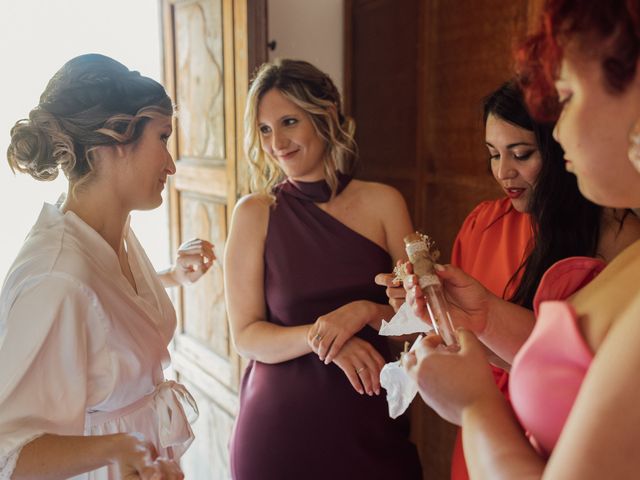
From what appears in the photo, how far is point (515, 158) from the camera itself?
151 centimetres

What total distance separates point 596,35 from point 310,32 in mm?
2133

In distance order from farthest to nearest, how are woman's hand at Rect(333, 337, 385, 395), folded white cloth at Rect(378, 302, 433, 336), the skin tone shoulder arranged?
1. the skin tone shoulder
2. woman's hand at Rect(333, 337, 385, 395)
3. folded white cloth at Rect(378, 302, 433, 336)

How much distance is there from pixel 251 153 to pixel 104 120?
0.74 meters

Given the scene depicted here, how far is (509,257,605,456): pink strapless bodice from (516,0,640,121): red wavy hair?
0.27 meters

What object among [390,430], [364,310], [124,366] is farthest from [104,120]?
[390,430]

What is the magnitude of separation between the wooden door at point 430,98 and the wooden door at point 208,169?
1.96 ft

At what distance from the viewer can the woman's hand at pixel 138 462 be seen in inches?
43.1

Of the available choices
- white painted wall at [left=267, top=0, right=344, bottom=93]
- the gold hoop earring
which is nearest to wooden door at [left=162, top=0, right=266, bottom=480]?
white painted wall at [left=267, top=0, right=344, bottom=93]

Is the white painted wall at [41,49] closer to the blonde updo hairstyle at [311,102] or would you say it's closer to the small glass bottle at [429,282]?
the blonde updo hairstyle at [311,102]

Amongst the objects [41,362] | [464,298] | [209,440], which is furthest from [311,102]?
[209,440]

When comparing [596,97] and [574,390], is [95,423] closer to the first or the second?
[574,390]

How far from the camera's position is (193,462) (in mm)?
3037

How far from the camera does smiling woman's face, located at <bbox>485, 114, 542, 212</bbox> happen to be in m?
1.49

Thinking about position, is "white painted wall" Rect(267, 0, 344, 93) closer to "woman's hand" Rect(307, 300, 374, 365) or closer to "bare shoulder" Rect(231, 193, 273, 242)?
"bare shoulder" Rect(231, 193, 273, 242)
